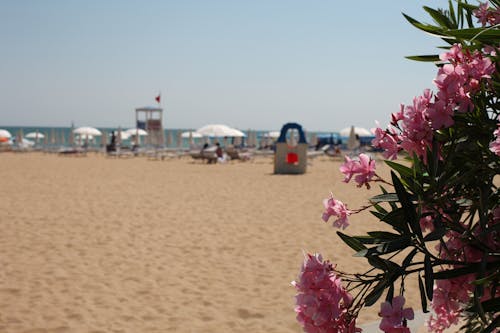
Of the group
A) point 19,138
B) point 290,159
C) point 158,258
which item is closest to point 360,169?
point 158,258

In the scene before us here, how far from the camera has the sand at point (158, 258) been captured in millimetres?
4340

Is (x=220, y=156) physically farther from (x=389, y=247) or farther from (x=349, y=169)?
(x=389, y=247)

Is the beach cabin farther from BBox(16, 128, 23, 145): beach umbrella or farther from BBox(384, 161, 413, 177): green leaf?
BBox(16, 128, 23, 145): beach umbrella

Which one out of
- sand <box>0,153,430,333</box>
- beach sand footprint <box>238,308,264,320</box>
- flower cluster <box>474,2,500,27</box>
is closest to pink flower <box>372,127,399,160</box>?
flower cluster <box>474,2,500,27</box>

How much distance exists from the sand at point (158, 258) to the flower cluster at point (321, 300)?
2785mm

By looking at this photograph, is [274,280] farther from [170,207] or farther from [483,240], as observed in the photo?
[170,207]

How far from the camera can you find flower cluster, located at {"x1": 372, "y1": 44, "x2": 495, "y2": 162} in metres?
1.45

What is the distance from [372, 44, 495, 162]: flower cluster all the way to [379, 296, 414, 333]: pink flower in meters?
0.42

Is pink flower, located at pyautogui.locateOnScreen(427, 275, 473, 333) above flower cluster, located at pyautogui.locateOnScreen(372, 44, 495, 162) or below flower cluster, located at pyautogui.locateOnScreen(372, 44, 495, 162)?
below

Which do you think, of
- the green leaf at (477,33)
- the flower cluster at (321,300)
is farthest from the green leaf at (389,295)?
the green leaf at (477,33)

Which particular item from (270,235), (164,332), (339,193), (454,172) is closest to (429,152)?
(454,172)

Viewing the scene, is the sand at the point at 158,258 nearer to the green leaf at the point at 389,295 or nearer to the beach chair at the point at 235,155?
the green leaf at the point at 389,295

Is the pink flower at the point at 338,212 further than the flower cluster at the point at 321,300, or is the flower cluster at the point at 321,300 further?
the pink flower at the point at 338,212

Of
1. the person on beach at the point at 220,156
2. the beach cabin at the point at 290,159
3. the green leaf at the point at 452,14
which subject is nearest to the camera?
the green leaf at the point at 452,14
